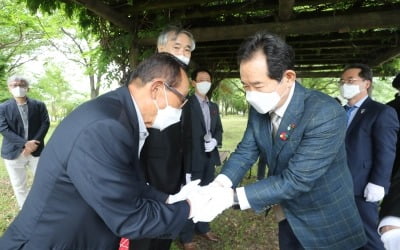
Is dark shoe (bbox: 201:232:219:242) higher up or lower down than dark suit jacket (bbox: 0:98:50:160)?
lower down

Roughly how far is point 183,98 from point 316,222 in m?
1.18

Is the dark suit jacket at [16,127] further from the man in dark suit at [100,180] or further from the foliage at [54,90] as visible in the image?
the foliage at [54,90]

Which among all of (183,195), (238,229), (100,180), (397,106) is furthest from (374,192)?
(100,180)

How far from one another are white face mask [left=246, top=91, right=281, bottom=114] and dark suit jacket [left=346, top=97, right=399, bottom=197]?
1.63 meters

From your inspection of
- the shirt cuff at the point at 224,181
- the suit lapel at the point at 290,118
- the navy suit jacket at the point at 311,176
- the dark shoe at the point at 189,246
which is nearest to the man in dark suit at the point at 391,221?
the navy suit jacket at the point at 311,176

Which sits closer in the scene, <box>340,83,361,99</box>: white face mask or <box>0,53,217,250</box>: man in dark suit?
<box>0,53,217,250</box>: man in dark suit

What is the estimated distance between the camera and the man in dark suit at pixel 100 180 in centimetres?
141

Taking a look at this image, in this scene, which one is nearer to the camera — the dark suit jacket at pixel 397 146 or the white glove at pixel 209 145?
the dark suit jacket at pixel 397 146

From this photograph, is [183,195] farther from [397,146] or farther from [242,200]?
[397,146]

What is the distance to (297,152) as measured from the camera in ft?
6.44

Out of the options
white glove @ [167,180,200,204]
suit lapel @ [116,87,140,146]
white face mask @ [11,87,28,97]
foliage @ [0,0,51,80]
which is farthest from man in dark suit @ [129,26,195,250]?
foliage @ [0,0,51,80]

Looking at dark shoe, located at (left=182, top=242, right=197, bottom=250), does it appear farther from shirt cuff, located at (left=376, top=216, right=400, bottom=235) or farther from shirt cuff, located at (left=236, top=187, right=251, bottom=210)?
shirt cuff, located at (left=376, top=216, right=400, bottom=235)

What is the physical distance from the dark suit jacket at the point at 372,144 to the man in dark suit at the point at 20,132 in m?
4.49

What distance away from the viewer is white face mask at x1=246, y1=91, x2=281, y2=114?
2002 millimetres
